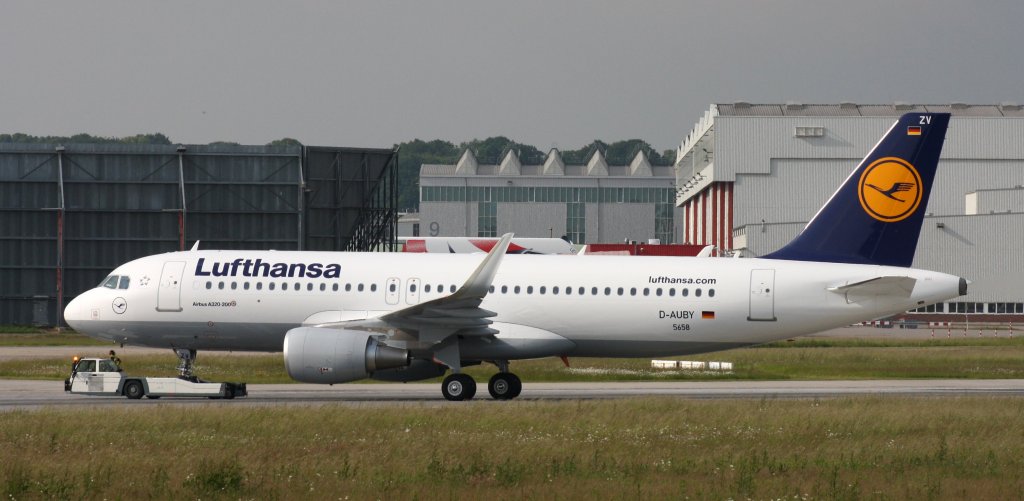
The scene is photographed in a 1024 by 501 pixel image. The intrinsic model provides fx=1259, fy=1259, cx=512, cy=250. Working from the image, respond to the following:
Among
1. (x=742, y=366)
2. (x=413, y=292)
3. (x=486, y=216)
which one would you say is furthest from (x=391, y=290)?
(x=486, y=216)

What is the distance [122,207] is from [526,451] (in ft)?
165

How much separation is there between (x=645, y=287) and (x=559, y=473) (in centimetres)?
1355

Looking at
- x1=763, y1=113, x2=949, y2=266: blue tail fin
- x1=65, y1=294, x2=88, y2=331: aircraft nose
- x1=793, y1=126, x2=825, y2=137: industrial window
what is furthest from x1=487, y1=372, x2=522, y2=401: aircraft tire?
x1=793, y1=126, x2=825, y2=137: industrial window

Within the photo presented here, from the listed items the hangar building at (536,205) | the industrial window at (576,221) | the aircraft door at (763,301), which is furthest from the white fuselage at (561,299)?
the industrial window at (576,221)

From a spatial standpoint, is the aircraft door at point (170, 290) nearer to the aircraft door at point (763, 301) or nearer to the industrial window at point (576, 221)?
the aircraft door at point (763, 301)

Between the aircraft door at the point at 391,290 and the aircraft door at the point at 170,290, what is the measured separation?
516cm

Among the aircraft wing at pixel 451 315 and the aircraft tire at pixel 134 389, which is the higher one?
the aircraft wing at pixel 451 315

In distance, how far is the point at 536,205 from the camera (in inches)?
6024

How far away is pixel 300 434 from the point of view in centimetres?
2131

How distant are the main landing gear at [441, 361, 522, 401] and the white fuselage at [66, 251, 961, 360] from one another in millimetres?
662

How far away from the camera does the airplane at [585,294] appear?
30.0 meters

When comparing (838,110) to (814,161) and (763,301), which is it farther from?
(763,301)

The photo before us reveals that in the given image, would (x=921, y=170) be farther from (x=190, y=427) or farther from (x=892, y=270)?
(x=190, y=427)

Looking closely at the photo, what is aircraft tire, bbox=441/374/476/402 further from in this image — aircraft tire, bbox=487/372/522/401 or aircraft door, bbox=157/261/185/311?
aircraft door, bbox=157/261/185/311
